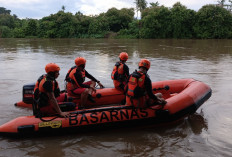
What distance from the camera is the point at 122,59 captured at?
4.66 meters

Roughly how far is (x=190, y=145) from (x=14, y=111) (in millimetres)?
3393

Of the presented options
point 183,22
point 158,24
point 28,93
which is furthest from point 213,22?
point 28,93

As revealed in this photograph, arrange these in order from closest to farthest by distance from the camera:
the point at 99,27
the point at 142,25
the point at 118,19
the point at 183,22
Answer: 1. the point at 183,22
2. the point at 142,25
3. the point at 99,27
4. the point at 118,19

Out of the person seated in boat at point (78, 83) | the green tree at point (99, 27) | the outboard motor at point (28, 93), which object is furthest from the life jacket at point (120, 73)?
the green tree at point (99, 27)

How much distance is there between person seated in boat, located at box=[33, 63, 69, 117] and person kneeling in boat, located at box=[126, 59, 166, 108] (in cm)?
107

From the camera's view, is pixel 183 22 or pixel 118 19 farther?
pixel 118 19

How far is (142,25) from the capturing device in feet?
124

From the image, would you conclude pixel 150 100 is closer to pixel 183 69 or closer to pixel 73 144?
pixel 73 144

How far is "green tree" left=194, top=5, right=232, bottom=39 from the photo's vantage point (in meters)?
32.0

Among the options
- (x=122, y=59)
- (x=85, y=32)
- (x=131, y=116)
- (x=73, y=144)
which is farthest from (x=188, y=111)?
(x=85, y=32)

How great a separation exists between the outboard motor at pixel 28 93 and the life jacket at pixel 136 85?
1.99 meters

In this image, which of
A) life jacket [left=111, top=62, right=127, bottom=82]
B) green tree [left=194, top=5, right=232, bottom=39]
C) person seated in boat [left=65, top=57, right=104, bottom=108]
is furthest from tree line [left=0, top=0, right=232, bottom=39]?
person seated in boat [left=65, top=57, right=104, bottom=108]

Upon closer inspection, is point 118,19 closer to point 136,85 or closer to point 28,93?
point 28,93

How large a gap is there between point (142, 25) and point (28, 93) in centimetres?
3497
